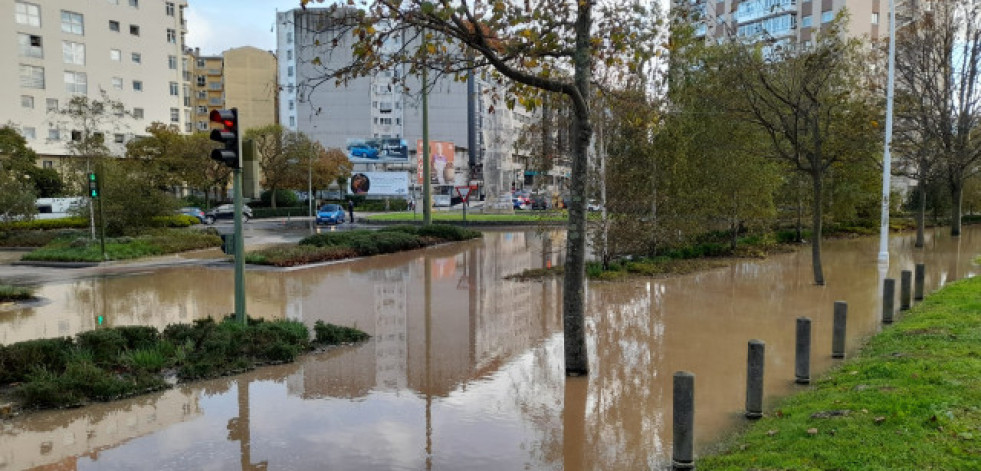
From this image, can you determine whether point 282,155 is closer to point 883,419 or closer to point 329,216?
point 329,216

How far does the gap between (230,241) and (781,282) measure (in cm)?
1348

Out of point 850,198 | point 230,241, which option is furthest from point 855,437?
point 850,198

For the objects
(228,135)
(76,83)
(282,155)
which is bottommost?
(228,135)

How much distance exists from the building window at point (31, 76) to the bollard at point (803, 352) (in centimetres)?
5433

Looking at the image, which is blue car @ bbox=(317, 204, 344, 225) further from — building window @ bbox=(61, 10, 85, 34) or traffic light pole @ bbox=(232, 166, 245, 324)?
traffic light pole @ bbox=(232, 166, 245, 324)

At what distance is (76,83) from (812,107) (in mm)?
51774

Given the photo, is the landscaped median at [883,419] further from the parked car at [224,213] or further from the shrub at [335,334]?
the parked car at [224,213]

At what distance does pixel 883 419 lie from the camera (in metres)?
5.80

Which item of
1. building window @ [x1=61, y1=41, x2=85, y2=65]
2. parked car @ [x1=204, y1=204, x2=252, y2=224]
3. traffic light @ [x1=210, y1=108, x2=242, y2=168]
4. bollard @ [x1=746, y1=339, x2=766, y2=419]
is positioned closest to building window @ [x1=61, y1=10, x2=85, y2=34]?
building window @ [x1=61, y1=41, x2=85, y2=65]

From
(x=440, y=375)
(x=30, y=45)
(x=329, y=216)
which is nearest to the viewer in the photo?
(x=440, y=375)

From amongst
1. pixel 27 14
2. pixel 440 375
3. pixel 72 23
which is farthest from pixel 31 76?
pixel 440 375

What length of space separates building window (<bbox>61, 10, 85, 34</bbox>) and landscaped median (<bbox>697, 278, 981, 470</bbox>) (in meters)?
56.6

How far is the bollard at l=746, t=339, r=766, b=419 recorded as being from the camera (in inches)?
267

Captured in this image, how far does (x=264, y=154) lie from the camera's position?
58938 millimetres
